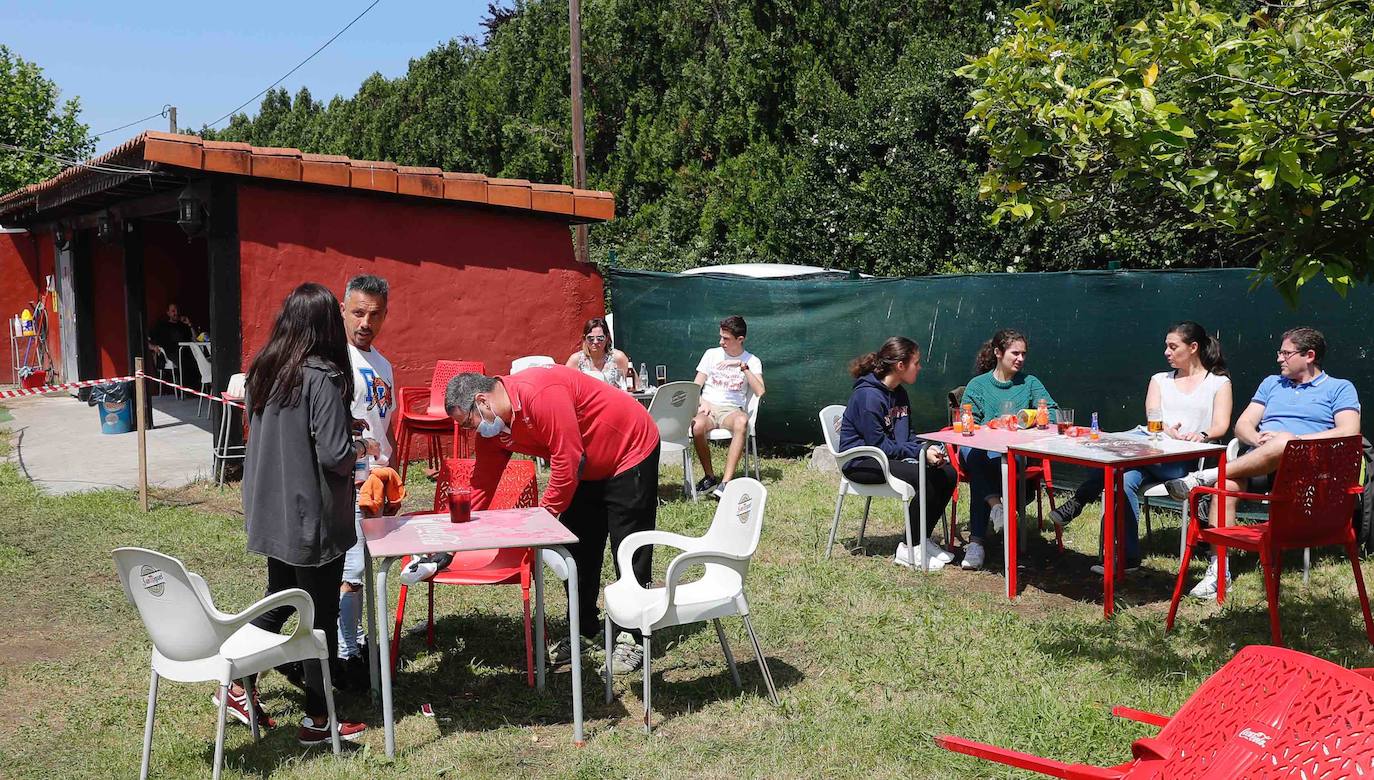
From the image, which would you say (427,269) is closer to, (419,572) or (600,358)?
(600,358)

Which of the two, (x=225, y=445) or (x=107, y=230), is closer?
(x=225, y=445)

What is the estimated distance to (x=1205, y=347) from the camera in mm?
6594

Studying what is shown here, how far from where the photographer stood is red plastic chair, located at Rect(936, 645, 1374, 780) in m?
2.19

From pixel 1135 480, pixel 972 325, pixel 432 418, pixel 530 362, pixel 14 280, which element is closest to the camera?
pixel 1135 480

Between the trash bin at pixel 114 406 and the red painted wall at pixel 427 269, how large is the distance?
2586mm

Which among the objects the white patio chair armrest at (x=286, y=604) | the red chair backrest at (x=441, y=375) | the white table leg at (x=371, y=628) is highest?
the red chair backrest at (x=441, y=375)

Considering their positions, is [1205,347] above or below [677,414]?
above

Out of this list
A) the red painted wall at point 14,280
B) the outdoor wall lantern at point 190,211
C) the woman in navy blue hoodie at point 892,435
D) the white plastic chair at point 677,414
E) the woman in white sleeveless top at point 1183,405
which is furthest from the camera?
the red painted wall at point 14,280

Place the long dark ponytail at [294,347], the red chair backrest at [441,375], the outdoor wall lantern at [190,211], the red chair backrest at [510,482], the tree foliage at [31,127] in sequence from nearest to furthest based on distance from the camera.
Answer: the long dark ponytail at [294,347] < the red chair backrest at [510,482] < the outdoor wall lantern at [190,211] < the red chair backrest at [441,375] < the tree foliage at [31,127]

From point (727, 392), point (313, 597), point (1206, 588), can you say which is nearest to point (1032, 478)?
point (1206, 588)

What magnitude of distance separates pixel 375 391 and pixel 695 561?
1.55m

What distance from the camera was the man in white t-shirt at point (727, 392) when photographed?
8914 mm

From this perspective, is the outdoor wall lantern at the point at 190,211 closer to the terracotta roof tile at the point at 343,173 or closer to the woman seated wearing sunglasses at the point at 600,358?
the terracotta roof tile at the point at 343,173

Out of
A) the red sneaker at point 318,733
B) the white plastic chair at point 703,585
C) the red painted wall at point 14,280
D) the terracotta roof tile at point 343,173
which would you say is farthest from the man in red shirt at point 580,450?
the red painted wall at point 14,280
